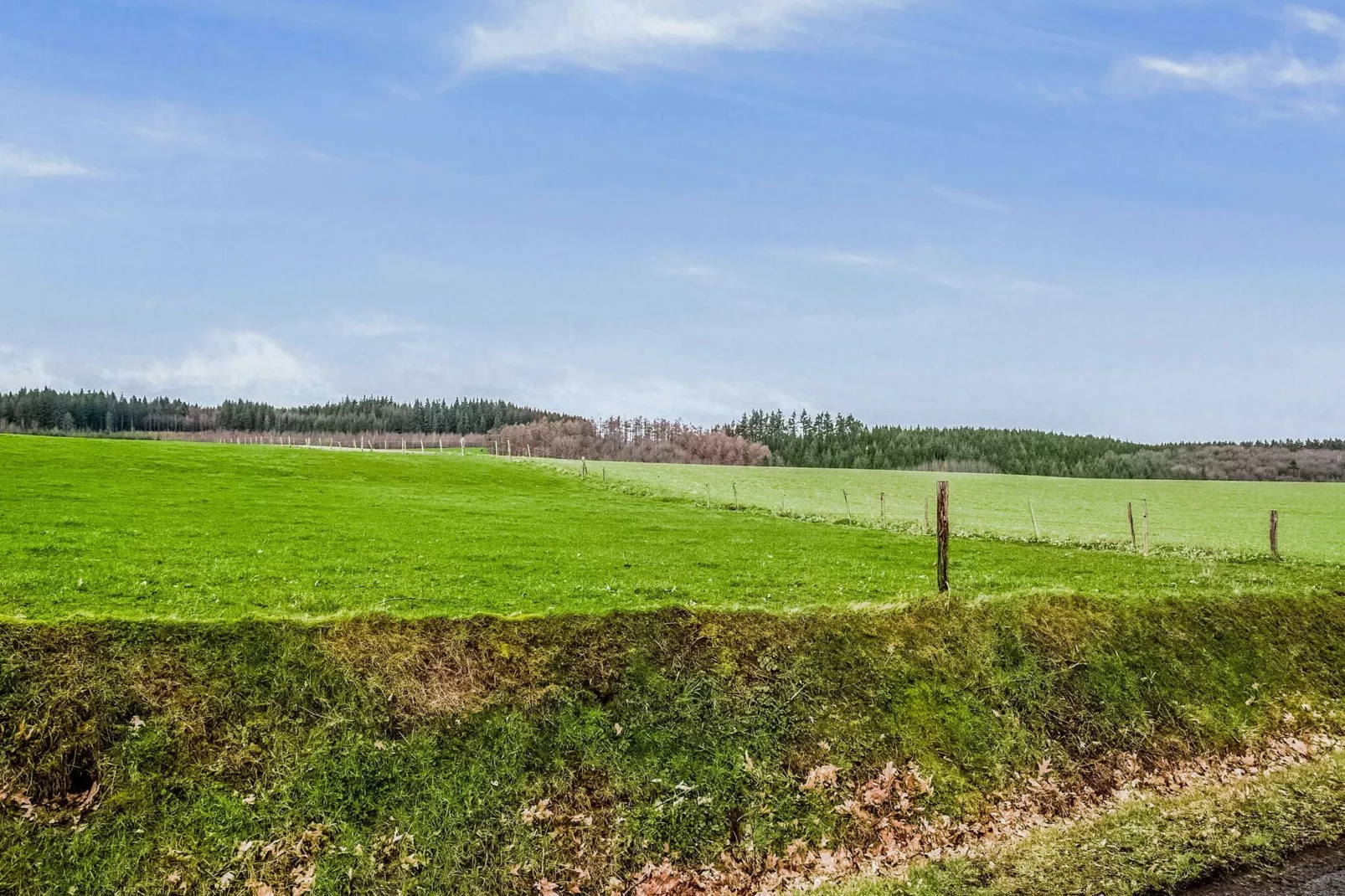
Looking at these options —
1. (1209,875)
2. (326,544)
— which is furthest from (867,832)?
(326,544)

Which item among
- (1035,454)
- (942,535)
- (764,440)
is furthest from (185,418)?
(942,535)

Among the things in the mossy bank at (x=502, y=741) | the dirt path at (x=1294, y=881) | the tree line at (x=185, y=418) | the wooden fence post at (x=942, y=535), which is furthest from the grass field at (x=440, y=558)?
the tree line at (x=185, y=418)

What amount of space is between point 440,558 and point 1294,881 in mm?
20583

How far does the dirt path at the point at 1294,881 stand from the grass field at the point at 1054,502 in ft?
97.2

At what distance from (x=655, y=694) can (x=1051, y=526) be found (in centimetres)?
4304

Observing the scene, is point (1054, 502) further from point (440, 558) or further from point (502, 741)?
point (502, 741)

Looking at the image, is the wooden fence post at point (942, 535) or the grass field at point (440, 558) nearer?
the wooden fence post at point (942, 535)

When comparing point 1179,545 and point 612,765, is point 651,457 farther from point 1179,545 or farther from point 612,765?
point 612,765

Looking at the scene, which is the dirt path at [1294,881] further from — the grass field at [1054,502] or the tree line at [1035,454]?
the tree line at [1035,454]

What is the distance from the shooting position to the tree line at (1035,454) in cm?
13275

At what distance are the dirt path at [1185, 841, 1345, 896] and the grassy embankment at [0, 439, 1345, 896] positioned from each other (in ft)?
1.36

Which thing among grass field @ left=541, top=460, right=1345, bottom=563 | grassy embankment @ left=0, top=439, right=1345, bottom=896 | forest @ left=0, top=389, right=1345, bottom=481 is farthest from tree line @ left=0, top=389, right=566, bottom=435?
grassy embankment @ left=0, top=439, right=1345, bottom=896

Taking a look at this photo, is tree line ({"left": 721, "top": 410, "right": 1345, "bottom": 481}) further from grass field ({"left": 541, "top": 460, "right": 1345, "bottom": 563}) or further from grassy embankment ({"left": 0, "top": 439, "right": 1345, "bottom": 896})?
grassy embankment ({"left": 0, "top": 439, "right": 1345, "bottom": 896})

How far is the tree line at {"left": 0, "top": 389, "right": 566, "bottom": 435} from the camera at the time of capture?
493 ft
